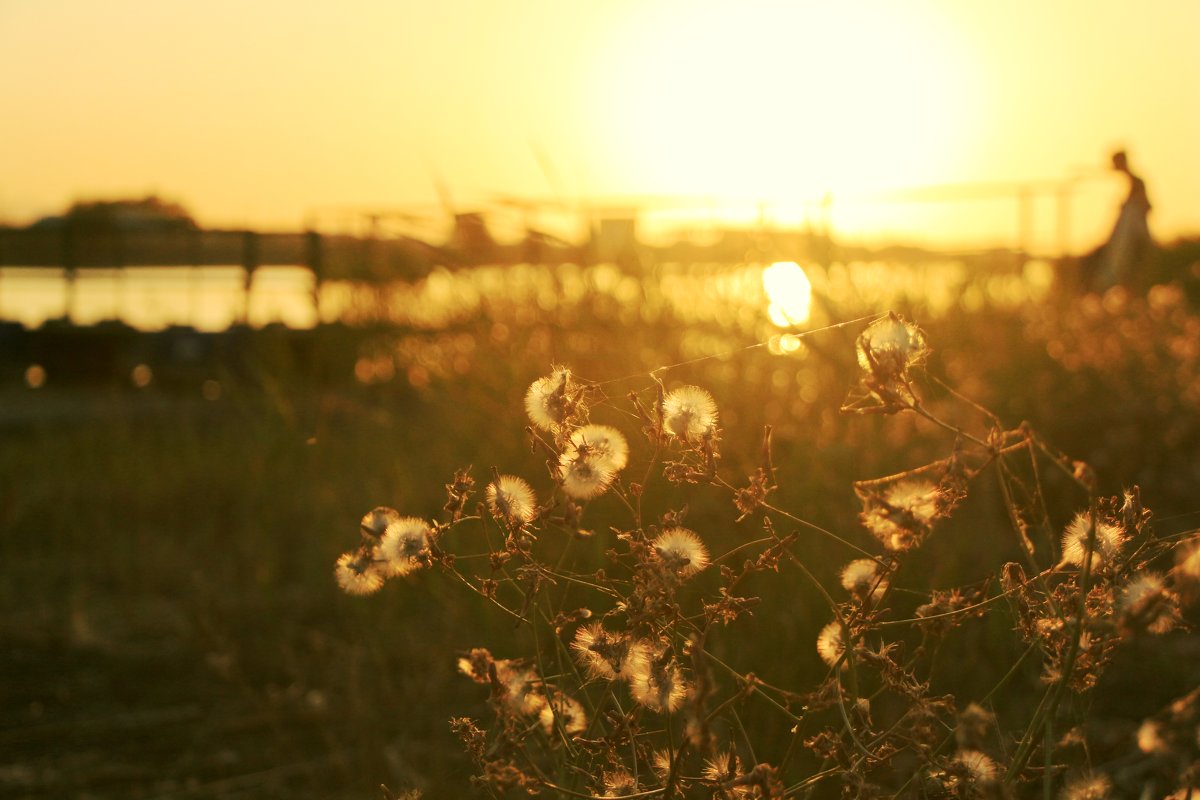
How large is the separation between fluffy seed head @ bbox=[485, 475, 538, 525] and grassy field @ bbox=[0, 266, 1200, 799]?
68 cm

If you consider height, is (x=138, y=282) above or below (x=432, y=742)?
above

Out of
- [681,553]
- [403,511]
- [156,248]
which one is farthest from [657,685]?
[156,248]

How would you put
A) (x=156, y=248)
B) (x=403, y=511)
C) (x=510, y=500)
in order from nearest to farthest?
(x=510, y=500), (x=403, y=511), (x=156, y=248)

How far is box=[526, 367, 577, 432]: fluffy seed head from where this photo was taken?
61.0 inches

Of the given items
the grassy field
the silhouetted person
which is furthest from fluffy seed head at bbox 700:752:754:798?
the silhouetted person

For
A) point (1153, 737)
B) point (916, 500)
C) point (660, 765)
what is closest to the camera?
point (1153, 737)

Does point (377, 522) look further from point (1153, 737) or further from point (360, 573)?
point (1153, 737)

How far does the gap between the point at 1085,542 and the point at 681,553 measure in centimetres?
46

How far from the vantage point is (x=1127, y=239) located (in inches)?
337

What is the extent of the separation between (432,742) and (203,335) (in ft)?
31.9

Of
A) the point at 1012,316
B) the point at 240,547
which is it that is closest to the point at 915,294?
the point at 1012,316

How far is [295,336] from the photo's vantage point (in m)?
9.36

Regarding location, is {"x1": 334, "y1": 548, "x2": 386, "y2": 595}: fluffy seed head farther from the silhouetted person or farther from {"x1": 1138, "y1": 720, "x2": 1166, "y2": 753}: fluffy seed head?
the silhouetted person

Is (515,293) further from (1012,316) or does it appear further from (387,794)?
(387,794)
